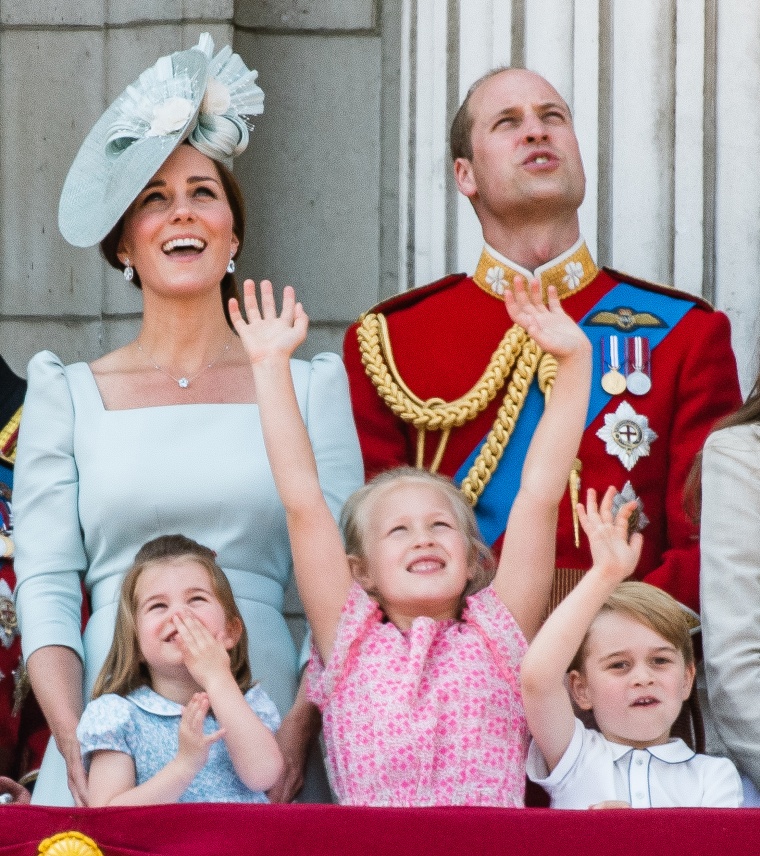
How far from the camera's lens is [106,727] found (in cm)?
316

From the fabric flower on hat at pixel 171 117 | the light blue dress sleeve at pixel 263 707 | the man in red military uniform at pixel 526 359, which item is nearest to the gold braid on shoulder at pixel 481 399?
the man in red military uniform at pixel 526 359

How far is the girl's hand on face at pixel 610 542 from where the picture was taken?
3078 mm

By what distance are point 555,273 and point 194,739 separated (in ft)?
4.55

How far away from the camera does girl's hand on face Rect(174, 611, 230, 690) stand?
314cm

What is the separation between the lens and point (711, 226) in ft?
14.9

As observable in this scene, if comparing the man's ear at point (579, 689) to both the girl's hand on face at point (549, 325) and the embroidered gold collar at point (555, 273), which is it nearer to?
the girl's hand on face at point (549, 325)

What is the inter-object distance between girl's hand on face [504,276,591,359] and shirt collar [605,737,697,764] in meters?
0.61

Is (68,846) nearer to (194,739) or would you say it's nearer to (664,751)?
(194,739)

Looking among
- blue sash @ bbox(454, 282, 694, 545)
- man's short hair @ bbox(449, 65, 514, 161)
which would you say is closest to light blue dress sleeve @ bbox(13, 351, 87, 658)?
blue sash @ bbox(454, 282, 694, 545)

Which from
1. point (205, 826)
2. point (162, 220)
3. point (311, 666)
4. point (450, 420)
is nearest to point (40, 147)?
point (162, 220)

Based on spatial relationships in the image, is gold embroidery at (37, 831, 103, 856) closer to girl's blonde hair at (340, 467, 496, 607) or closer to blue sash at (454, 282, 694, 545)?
girl's blonde hair at (340, 467, 496, 607)

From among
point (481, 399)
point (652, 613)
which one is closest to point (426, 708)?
point (652, 613)

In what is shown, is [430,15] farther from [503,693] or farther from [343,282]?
[503,693]

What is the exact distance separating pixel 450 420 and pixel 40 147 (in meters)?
1.44
